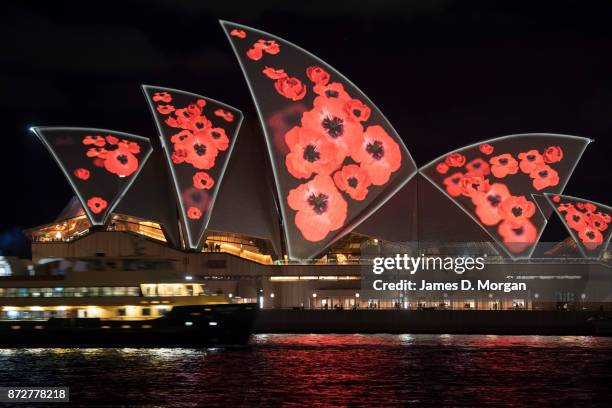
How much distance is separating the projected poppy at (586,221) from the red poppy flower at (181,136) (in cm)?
2355

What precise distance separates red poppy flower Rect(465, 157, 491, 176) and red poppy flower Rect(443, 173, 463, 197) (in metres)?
0.92

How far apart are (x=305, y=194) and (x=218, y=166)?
229 inches

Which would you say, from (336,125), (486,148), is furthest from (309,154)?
(486,148)

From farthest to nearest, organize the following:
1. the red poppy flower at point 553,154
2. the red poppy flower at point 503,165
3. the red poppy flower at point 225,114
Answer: the red poppy flower at point 553,154, the red poppy flower at point 503,165, the red poppy flower at point 225,114

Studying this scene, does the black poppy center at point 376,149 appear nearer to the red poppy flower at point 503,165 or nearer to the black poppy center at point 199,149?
the red poppy flower at point 503,165

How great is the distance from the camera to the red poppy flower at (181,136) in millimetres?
71188

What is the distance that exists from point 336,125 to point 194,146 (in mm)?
9033

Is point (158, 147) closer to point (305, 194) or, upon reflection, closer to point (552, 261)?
point (305, 194)

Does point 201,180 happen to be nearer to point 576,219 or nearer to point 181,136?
point 181,136

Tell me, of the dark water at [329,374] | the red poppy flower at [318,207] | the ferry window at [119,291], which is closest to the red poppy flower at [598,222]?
the red poppy flower at [318,207]

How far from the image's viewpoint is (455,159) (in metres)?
73.5

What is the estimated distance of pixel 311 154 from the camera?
7169 cm

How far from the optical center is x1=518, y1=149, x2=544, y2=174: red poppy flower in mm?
73562

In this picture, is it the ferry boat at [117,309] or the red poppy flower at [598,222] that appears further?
the red poppy flower at [598,222]
